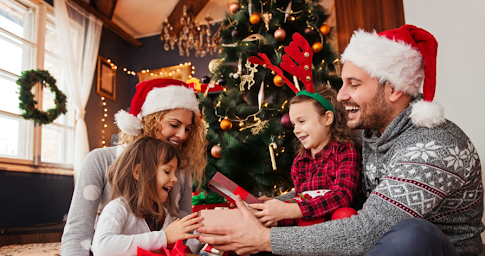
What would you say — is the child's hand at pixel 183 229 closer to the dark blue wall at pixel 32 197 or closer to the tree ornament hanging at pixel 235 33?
the tree ornament hanging at pixel 235 33

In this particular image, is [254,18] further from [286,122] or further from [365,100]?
[365,100]

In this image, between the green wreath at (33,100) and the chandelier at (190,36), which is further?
the chandelier at (190,36)

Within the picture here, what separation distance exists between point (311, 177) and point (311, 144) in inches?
6.0

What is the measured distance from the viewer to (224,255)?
51.2 inches

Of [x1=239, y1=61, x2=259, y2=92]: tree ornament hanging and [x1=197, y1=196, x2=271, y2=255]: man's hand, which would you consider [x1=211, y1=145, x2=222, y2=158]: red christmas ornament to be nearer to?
[x1=239, y1=61, x2=259, y2=92]: tree ornament hanging

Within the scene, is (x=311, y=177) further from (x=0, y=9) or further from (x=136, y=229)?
(x=0, y=9)

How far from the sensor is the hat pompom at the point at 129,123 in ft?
5.02

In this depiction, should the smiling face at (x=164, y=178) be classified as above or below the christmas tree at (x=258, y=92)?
below

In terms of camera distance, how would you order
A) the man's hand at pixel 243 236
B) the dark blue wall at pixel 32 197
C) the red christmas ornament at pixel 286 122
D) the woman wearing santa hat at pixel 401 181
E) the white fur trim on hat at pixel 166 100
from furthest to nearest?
the dark blue wall at pixel 32 197
the red christmas ornament at pixel 286 122
the white fur trim on hat at pixel 166 100
the man's hand at pixel 243 236
the woman wearing santa hat at pixel 401 181

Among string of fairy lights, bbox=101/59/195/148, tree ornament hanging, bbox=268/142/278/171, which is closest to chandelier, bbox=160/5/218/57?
string of fairy lights, bbox=101/59/195/148

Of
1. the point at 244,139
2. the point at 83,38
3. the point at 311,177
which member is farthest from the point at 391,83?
the point at 83,38

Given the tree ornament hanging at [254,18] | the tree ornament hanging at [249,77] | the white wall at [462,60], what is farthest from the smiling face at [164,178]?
the white wall at [462,60]

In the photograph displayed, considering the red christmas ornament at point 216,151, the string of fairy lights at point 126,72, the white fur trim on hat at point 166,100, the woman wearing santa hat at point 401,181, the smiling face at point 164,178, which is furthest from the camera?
the string of fairy lights at point 126,72

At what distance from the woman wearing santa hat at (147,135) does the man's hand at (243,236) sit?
37 centimetres
